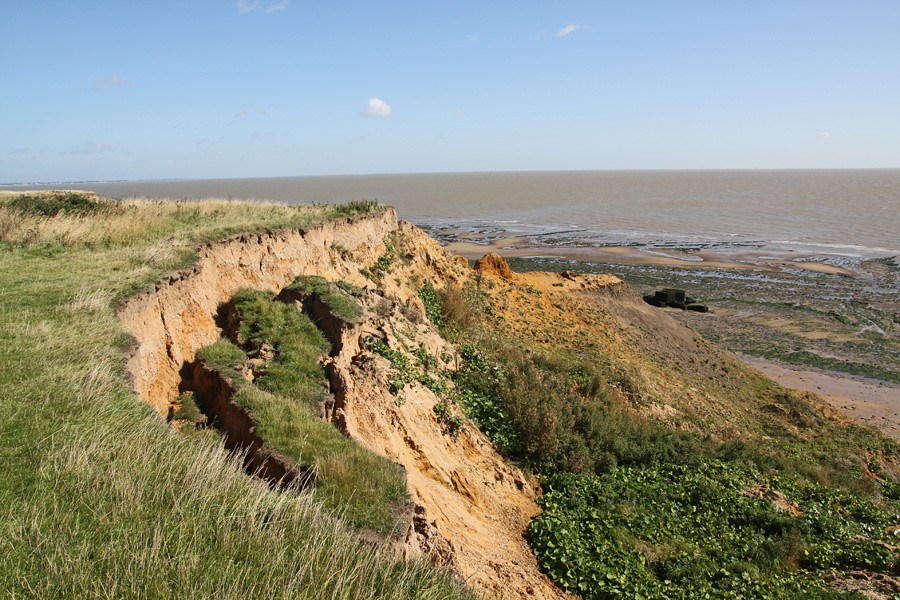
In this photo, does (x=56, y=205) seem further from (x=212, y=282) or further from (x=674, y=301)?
(x=674, y=301)

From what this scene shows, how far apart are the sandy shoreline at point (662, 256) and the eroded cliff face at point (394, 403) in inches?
1387

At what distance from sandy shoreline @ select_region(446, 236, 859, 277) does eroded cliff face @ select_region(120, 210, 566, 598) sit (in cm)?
3524

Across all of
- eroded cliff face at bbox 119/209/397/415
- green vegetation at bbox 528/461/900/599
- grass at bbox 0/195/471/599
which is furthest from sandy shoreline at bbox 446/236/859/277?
grass at bbox 0/195/471/599

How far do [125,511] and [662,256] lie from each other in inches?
2030

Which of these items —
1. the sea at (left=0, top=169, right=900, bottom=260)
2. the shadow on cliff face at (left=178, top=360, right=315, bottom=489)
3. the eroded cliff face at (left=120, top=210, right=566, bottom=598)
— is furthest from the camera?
the sea at (left=0, top=169, right=900, bottom=260)

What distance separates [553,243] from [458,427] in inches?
1904

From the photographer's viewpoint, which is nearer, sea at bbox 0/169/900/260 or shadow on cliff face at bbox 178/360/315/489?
shadow on cliff face at bbox 178/360/315/489

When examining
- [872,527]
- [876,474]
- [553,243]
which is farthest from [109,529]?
[553,243]

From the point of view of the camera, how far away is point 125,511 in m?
4.40

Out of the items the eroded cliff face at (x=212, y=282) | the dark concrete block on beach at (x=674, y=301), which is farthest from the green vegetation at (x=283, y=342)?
the dark concrete block on beach at (x=674, y=301)

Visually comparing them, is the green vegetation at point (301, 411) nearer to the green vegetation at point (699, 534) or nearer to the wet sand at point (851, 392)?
the green vegetation at point (699, 534)

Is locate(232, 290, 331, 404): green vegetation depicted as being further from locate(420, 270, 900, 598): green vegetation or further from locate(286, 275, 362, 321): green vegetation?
locate(420, 270, 900, 598): green vegetation

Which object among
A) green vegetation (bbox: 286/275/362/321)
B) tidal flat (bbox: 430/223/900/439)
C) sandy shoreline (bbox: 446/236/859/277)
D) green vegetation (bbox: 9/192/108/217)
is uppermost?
green vegetation (bbox: 9/192/108/217)

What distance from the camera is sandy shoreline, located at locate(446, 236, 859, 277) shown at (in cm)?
4681
